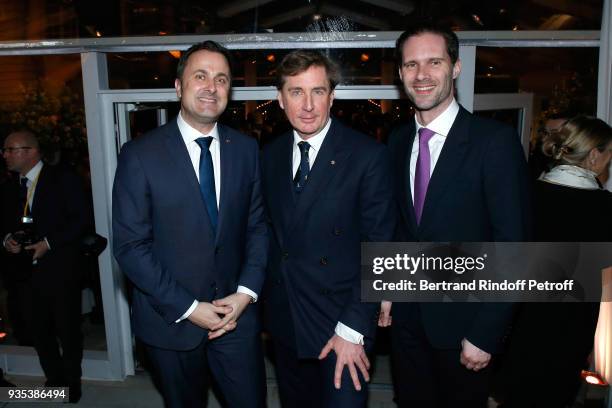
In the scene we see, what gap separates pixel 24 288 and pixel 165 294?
199 cm

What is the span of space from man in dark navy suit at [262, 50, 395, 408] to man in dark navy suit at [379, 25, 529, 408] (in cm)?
18

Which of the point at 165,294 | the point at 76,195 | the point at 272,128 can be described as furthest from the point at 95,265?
the point at 165,294

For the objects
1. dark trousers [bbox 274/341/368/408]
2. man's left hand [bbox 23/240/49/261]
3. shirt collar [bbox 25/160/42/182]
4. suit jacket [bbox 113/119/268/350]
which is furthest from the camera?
shirt collar [bbox 25/160/42/182]

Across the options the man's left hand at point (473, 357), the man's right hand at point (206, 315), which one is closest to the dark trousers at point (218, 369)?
the man's right hand at point (206, 315)

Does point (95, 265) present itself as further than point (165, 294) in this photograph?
Yes

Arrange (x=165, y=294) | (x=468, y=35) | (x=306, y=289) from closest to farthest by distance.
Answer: (x=165, y=294) → (x=306, y=289) → (x=468, y=35)

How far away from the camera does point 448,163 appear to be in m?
2.04

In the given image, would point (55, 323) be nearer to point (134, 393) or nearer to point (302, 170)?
point (134, 393)

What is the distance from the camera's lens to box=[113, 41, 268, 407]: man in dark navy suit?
6.86 feet

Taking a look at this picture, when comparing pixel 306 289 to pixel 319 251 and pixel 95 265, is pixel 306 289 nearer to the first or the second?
pixel 319 251

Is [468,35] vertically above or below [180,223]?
above

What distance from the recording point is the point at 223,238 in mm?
2211

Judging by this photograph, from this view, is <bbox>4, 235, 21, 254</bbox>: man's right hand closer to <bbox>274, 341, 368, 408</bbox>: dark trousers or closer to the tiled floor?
the tiled floor

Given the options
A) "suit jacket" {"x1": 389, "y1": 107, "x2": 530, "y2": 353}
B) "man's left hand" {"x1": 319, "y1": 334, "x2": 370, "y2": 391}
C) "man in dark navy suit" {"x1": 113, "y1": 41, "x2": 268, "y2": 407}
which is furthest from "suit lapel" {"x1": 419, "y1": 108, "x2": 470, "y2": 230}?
"man in dark navy suit" {"x1": 113, "y1": 41, "x2": 268, "y2": 407}
